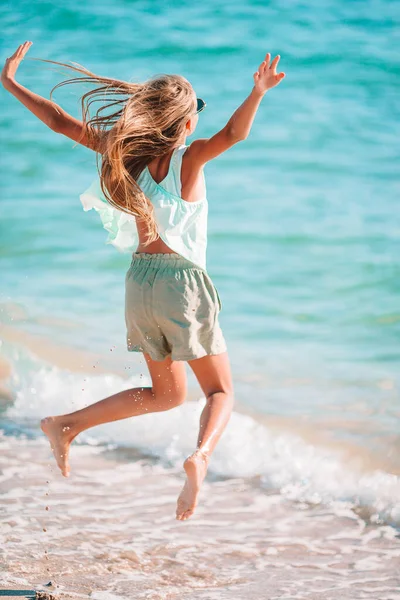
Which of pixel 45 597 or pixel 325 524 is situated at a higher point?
pixel 45 597

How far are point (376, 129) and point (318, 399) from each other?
609 centimetres

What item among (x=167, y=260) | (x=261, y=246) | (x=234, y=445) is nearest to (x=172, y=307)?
(x=167, y=260)

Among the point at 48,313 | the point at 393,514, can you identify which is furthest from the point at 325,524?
the point at 48,313

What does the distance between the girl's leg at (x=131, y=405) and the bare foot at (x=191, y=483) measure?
375 millimetres

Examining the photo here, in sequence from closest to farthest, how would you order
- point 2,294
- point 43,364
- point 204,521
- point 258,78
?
point 258,78 → point 204,521 → point 43,364 → point 2,294

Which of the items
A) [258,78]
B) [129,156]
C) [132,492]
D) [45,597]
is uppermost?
[258,78]

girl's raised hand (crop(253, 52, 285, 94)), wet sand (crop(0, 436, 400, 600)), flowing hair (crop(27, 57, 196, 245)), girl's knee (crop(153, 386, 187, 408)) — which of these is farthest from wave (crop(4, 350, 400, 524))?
girl's raised hand (crop(253, 52, 285, 94))

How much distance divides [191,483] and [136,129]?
49.3 inches

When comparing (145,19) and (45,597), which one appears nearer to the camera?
(45,597)

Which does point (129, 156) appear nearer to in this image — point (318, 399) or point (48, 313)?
point (318, 399)

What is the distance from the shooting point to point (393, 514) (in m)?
4.43

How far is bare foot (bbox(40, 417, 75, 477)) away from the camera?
3668mm

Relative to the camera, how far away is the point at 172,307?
332 centimetres

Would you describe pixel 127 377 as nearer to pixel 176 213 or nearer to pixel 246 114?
pixel 176 213
